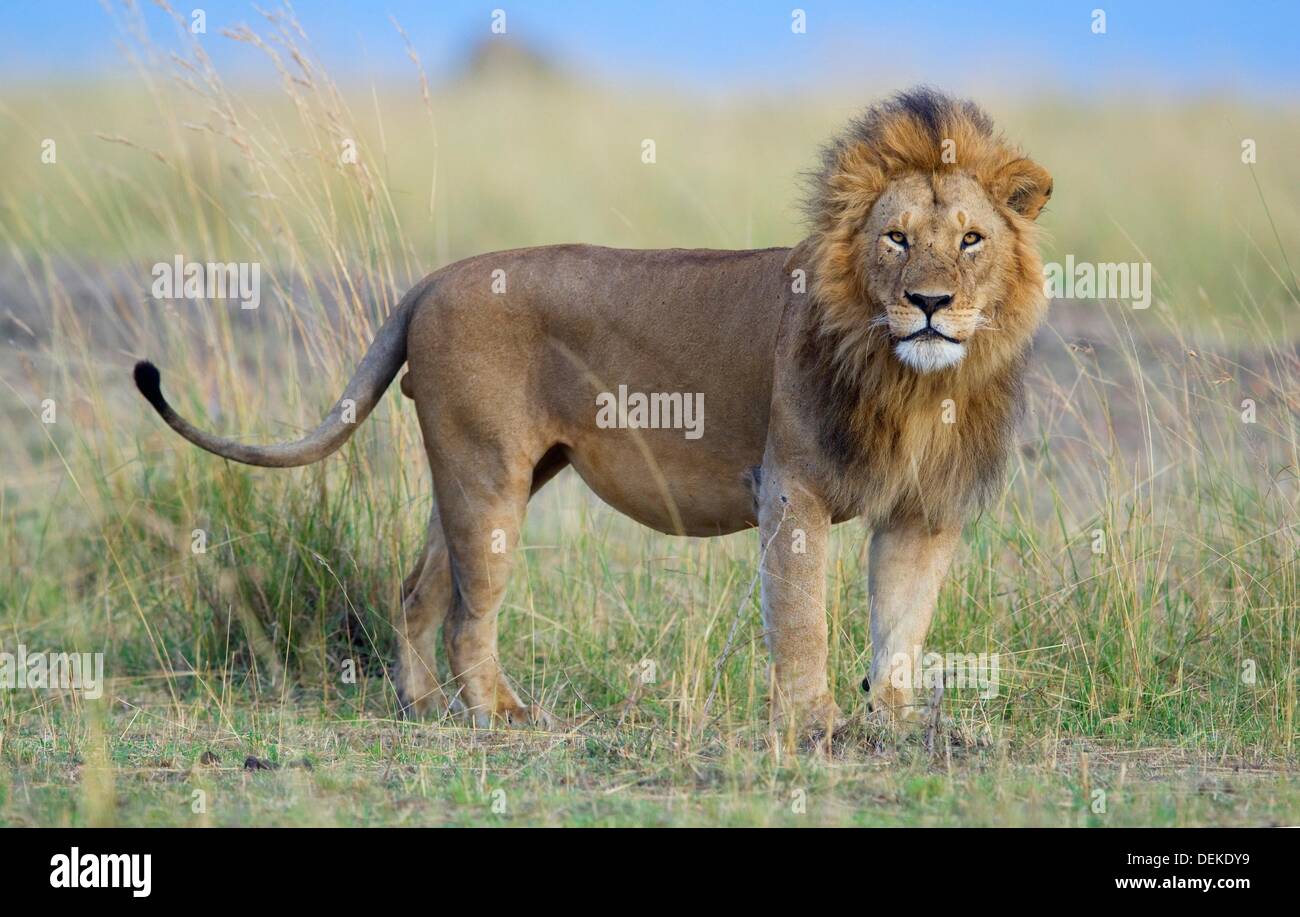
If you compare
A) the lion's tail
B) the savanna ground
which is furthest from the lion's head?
the lion's tail

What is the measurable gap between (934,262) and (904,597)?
1.08 m

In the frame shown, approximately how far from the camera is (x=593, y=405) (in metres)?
5.46

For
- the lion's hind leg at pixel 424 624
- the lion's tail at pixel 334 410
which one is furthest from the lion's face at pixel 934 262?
the lion's hind leg at pixel 424 624

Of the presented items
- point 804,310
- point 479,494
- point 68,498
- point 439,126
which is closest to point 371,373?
point 479,494

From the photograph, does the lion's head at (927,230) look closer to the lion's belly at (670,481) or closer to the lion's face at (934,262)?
the lion's face at (934,262)

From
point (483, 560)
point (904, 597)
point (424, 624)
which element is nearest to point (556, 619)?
point (424, 624)

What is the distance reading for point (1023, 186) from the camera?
4.86m

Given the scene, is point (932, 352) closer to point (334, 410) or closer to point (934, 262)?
point (934, 262)

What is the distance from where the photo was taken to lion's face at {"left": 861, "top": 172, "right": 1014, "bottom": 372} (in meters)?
4.58

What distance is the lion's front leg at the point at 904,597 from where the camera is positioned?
5.12 meters

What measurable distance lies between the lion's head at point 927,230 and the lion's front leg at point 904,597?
0.60 meters

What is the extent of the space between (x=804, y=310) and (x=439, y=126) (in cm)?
1581
